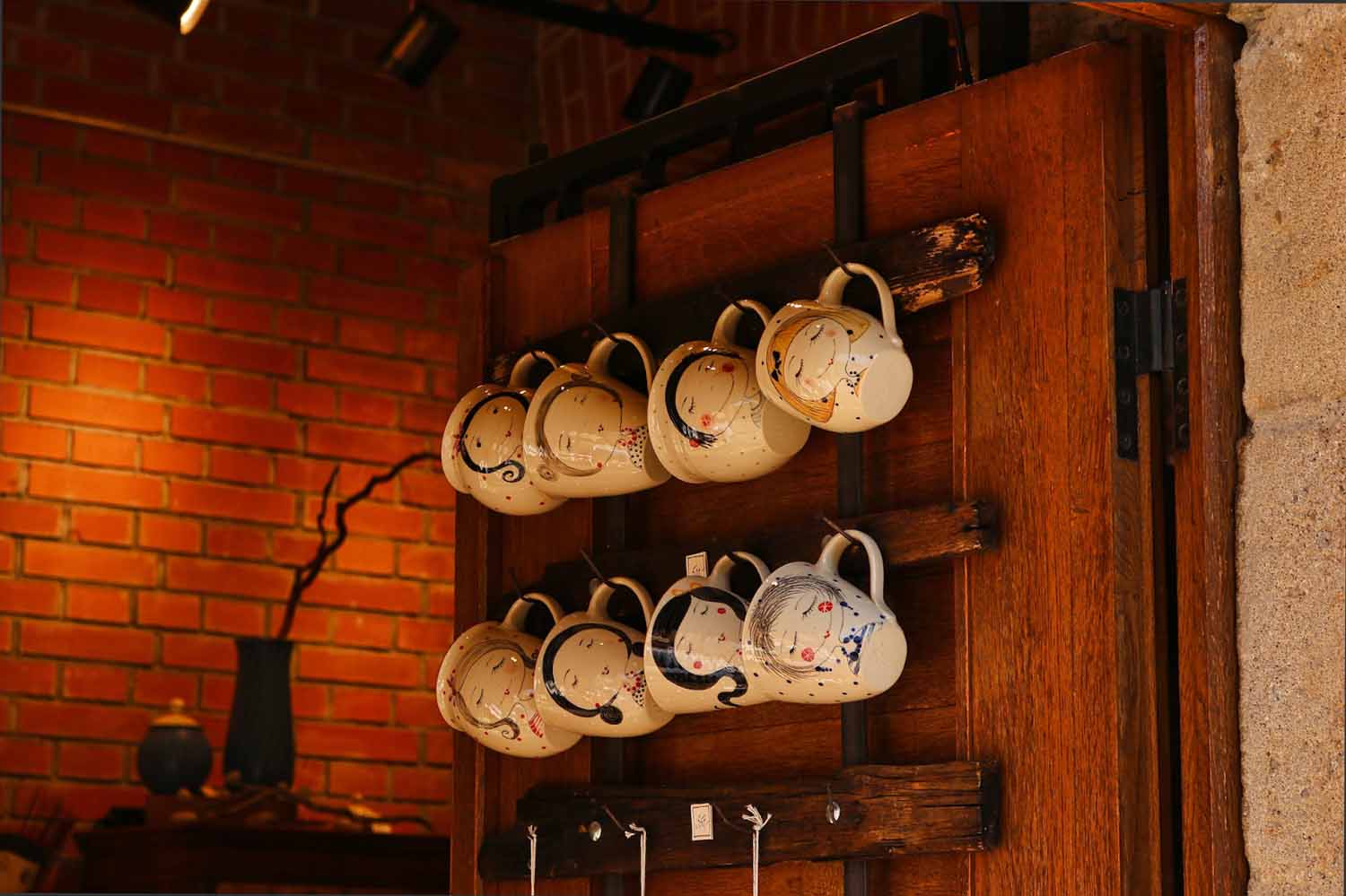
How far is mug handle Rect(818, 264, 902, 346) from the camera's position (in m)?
1.62

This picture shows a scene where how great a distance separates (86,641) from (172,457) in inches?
13.1

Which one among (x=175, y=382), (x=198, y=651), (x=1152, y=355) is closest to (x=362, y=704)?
(x=198, y=651)

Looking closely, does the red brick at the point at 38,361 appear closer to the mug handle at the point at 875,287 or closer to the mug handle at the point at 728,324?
the mug handle at the point at 728,324

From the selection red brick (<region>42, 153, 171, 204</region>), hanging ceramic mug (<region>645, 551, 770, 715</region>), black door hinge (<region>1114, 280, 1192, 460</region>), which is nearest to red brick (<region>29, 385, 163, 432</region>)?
red brick (<region>42, 153, 171, 204</region>)

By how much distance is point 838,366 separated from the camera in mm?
1587

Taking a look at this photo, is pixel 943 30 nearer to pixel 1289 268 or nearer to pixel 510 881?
pixel 1289 268

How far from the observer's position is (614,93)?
11.2ft

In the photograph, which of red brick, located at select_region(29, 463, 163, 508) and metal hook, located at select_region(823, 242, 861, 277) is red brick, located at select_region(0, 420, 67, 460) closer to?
red brick, located at select_region(29, 463, 163, 508)

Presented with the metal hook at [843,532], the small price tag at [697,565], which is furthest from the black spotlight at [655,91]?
the metal hook at [843,532]

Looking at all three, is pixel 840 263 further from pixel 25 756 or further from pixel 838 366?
pixel 25 756

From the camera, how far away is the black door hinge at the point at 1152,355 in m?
1.51

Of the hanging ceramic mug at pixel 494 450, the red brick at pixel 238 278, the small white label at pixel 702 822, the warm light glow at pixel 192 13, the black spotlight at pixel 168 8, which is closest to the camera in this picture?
the small white label at pixel 702 822

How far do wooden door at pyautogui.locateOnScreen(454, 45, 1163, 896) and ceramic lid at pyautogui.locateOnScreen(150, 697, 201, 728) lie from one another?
1.38 metres

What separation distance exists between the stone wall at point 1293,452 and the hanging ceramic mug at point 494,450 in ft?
2.53
